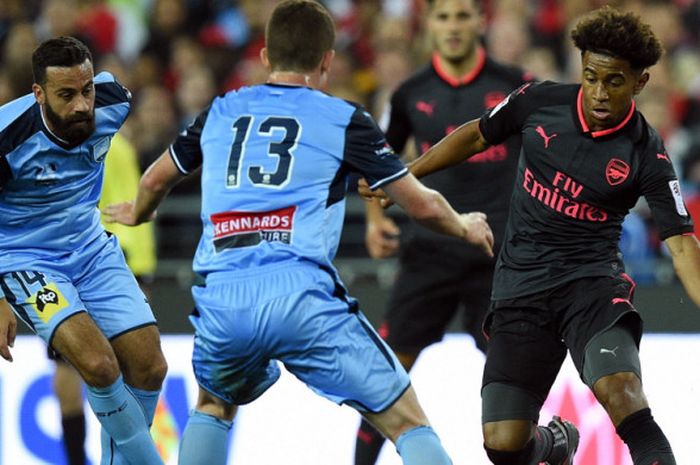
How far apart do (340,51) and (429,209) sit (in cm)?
682

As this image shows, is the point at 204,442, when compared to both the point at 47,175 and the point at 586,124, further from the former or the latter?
the point at 586,124

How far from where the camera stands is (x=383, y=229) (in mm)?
7992

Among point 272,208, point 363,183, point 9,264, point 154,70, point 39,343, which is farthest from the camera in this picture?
point 154,70

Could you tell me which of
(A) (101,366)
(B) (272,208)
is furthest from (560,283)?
(A) (101,366)

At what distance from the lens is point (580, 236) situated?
20.1 ft

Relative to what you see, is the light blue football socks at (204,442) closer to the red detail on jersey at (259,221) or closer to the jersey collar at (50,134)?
the red detail on jersey at (259,221)

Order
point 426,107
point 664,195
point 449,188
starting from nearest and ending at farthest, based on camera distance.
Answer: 1. point 664,195
2. point 449,188
3. point 426,107

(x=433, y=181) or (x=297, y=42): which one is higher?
(x=297, y=42)

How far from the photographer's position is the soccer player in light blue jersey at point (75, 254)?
6340mm

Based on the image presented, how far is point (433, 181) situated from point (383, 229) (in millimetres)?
443

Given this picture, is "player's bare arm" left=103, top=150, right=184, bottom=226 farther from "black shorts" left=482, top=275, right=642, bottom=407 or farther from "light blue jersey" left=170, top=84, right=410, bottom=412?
"black shorts" left=482, top=275, right=642, bottom=407

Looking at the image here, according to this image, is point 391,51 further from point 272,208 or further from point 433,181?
point 272,208

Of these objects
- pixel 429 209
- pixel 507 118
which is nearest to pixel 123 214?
pixel 429 209

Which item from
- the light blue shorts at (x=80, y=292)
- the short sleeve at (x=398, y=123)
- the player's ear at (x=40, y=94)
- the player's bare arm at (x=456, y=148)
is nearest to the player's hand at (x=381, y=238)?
the short sleeve at (x=398, y=123)
